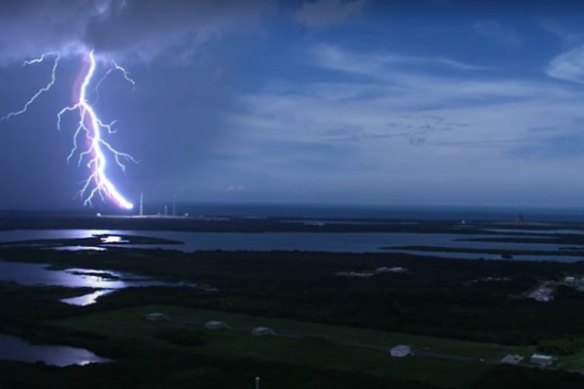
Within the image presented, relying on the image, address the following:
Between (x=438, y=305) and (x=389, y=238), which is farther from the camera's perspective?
(x=389, y=238)

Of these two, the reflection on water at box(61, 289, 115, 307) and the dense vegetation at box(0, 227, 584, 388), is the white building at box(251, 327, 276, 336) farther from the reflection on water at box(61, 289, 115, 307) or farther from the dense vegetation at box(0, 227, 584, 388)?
the reflection on water at box(61, 289, 115, 307)

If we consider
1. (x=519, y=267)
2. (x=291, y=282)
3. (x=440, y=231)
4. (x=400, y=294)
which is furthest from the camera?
(x=440, y=231)

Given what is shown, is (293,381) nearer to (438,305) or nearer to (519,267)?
(438,305)

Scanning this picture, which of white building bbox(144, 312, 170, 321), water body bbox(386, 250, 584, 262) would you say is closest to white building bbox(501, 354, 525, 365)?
white building bbox(144, 312, 170, 321)

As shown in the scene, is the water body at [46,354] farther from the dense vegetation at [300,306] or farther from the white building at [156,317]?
the white building at [156,317]

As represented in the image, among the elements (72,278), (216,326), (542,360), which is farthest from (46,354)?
(72,278)

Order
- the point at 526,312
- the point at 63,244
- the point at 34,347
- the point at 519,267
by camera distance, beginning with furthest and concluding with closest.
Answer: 1. the point at 63,244
2. the point at 519,267
3. the point at 526,312
4. the point at 34,347

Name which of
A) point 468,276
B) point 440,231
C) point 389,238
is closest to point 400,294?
point 468,276
